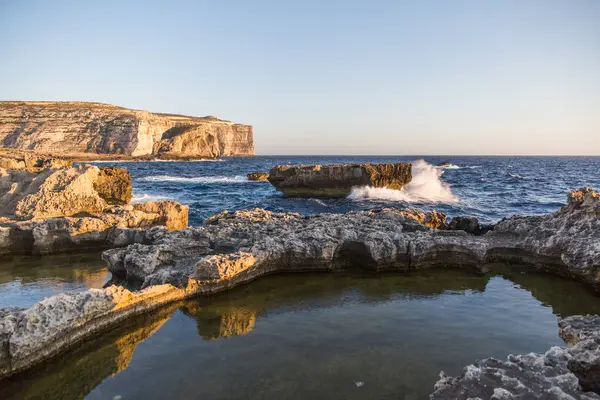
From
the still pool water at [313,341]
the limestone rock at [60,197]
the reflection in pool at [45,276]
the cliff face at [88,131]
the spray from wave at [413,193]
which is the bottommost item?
the reflection in pool at [45,276]

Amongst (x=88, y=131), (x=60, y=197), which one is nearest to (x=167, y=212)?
(x=60, y=197)

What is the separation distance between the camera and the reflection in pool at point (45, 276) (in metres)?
8.45

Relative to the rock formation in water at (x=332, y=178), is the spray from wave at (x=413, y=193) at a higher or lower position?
lower

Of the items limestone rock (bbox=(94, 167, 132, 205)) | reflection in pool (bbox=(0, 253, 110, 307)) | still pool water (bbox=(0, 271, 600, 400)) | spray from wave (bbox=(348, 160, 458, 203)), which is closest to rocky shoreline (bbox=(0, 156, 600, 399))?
still pool water (bbox=(0, 271, 600, 400))

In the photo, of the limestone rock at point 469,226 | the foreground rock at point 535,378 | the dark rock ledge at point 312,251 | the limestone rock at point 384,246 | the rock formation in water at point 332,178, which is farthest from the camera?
the rock formation in water at point 332,178

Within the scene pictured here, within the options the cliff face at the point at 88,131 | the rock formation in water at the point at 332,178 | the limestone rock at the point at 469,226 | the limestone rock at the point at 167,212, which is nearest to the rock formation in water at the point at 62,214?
the limestone rock at the point at 167,212

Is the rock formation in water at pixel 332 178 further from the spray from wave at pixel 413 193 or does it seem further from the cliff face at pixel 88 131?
the cliff face at pixel 88 131

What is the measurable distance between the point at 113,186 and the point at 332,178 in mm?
16819

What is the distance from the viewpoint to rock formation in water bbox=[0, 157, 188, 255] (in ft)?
38.9

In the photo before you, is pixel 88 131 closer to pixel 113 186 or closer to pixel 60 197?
pixel 113 186

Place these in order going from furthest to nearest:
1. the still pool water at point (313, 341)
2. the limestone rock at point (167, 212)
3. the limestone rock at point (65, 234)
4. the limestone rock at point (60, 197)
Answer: the limestone rock at point (167, 212) < the limestone rock at point (60, 197) < the limestone rock at point (65, 234) < the still pool water at point (313, 341)

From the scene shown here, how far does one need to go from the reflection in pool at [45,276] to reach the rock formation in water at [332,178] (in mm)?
21658

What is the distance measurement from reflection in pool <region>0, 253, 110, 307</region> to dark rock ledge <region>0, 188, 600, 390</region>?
1015 mm

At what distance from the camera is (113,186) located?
2262cm
